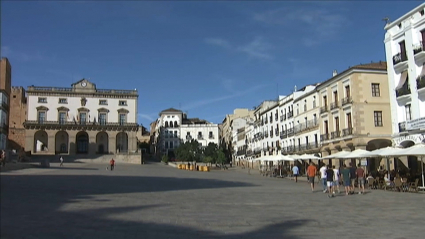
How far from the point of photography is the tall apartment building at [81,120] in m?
76.9

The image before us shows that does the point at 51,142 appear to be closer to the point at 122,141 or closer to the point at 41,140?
the point at 41,140

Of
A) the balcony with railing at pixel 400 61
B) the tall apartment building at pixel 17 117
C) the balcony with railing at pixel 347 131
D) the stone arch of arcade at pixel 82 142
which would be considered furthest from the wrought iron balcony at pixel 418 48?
the tall apartment building at pixel 17 117

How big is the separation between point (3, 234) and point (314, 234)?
673cm

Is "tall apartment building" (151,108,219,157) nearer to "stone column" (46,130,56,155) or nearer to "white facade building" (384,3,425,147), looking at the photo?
"stone column" (46,130,56,155)

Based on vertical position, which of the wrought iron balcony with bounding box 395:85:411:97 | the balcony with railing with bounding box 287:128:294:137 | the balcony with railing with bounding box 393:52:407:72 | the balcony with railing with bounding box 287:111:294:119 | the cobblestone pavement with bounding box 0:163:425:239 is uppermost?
the balcony with railing with bounding box 393:52:407:72

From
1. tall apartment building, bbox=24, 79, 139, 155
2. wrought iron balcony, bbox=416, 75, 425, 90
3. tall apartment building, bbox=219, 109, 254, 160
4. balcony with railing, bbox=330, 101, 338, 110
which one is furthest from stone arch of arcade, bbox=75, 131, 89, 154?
wrought iron balcony, bbox=416, 75, 425, 90

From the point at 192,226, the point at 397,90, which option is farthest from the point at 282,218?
the point at 397,90

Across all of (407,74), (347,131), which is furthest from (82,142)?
(407,74)

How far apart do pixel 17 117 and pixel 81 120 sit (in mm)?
22161

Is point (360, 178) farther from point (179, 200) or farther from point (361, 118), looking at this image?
point (361, 118)

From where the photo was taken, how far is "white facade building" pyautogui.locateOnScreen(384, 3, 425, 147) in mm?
29256

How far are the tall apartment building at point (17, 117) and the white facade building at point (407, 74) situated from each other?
77505 millimetres

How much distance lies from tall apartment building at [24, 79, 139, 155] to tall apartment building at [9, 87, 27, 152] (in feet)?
42.5

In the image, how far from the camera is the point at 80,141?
80.8 m
